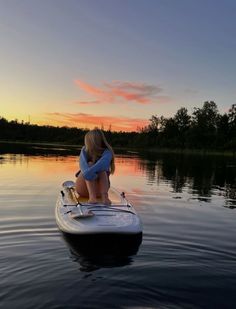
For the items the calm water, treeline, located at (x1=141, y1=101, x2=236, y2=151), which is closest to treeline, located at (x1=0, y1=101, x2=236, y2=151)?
treeline, located at (x1=141, y1=101, x2=236, y2=151)

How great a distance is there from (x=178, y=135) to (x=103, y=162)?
12514 centimetres

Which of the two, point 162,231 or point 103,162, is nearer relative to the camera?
point 103,162

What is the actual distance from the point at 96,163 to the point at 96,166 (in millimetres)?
73

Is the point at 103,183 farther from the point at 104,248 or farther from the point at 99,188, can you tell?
the point at 104,248

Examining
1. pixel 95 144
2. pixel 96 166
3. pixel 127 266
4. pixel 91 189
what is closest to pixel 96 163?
pixel 96 166

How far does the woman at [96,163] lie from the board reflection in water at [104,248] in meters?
1.51

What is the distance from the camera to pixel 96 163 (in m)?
9.69

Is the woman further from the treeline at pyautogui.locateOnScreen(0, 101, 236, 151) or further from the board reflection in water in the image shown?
the treeline at pyautogui.locateOnScreen(0, 101, 236, 151)

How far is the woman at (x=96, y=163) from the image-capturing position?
973 centimetres

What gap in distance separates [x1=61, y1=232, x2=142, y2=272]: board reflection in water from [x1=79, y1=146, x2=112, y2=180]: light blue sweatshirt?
1.65 meters

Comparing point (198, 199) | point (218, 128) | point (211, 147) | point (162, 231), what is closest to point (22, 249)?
point (162, 231)

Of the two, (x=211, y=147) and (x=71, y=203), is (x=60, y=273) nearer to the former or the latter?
(x=71, y=203)

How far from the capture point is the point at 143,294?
586 cm

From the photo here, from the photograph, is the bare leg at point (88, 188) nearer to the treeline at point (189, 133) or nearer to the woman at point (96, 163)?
the woman at point (96, 163)
